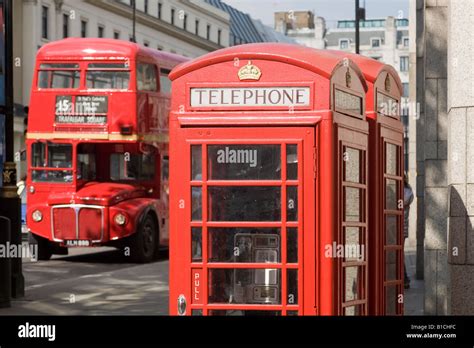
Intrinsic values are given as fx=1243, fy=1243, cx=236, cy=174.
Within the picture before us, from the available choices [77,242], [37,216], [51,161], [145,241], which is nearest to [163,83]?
[51,161]

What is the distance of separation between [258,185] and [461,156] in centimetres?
200

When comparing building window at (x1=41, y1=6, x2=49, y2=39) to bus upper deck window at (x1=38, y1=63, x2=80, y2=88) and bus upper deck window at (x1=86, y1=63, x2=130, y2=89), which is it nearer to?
bus upper deck window at (x1=38, y1=63, x2=80, y2=88)

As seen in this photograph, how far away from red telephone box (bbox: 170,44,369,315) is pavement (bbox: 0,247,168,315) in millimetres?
6111

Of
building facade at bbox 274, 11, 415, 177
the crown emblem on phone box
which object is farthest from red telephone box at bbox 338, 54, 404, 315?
building facade at bbox 274, 11, 415, 177

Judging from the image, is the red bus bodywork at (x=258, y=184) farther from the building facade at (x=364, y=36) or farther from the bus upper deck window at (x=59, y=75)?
the building facade at (x=364, y=36)

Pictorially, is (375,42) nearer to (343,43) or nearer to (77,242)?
(343,43)

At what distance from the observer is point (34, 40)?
5897cm

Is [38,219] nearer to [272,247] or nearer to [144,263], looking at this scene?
[144,263]

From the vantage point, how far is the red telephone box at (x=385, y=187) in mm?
9039

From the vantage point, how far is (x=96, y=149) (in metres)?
24.6

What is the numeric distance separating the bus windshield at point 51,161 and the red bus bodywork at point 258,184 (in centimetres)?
1570

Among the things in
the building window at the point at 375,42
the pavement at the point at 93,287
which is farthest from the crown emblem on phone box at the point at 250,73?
the building window at the point at 375,42

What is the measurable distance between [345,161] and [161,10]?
2719 inches

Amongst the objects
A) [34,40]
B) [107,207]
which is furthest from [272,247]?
[34,40]
